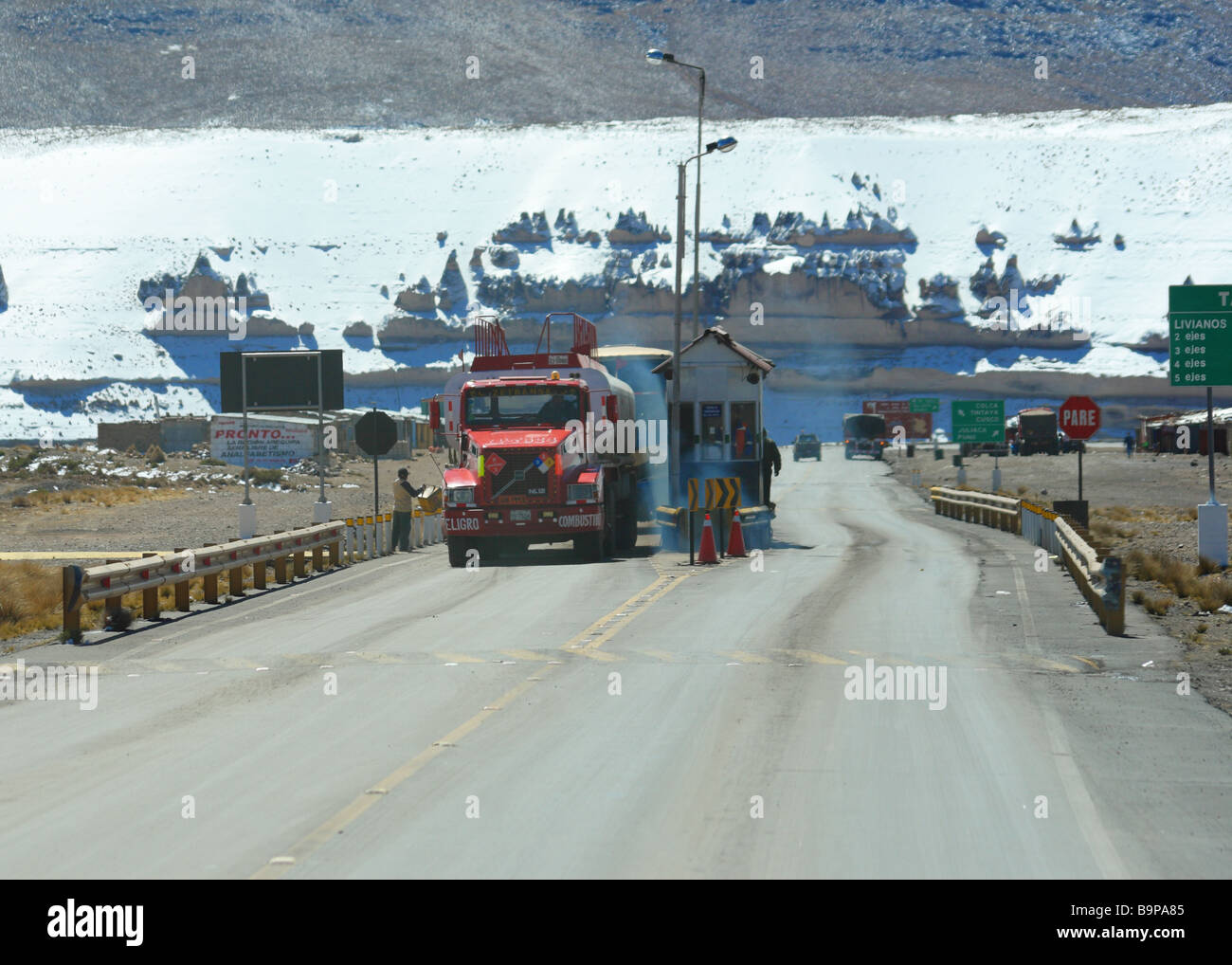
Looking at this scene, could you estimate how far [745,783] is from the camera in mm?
8852

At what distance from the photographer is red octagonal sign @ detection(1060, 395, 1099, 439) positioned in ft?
107

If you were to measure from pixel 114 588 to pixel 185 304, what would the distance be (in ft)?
588

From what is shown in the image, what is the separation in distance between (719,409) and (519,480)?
356 inches

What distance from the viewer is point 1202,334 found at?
81.3 feet

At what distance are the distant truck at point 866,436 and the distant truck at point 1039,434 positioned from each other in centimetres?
913

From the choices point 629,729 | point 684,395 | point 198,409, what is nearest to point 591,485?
point 684,395

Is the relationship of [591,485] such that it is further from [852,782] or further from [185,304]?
[185,304]

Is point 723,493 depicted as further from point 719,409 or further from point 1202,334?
point 1202,334

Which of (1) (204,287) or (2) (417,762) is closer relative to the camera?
(2) (417,762)

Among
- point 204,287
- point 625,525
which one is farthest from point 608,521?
point 204,287

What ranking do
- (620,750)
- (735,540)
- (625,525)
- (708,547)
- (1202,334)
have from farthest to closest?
(625,525) → (735,540) → (708,547) → (1202,334) → (620,750)

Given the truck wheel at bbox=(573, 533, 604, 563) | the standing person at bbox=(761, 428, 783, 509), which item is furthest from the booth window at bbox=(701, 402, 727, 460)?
the truck wheel at bbox=(573, 533, 604, 563)

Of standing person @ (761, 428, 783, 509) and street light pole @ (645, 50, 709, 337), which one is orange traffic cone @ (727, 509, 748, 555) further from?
street light pole @ (645, 50, 709, 337)

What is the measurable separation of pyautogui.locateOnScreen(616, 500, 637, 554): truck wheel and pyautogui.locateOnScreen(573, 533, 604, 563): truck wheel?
2477 mm
